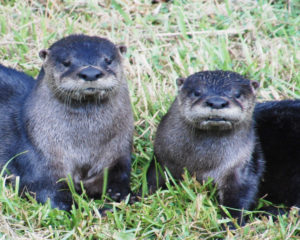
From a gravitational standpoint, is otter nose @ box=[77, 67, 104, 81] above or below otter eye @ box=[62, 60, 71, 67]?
below

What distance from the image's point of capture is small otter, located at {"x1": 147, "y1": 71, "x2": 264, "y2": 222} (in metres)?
3.90

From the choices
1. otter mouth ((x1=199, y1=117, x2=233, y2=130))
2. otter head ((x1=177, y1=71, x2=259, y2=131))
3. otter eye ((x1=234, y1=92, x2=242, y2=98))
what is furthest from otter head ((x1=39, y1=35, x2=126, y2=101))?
otter eye ((x1=234, y1=92, x2=242, y2=98))

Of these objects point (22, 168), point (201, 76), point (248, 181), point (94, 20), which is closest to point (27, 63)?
point (94, 20)

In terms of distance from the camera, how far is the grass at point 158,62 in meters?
3.72

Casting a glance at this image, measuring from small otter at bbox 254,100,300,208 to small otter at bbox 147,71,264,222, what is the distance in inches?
8.3

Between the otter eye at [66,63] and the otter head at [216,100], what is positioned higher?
the otter eye at [66,63]

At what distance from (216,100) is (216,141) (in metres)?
0.40

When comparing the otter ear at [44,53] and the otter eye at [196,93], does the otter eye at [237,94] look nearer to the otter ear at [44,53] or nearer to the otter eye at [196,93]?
the otter eye at [196,93]

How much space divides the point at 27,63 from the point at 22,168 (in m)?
1.49

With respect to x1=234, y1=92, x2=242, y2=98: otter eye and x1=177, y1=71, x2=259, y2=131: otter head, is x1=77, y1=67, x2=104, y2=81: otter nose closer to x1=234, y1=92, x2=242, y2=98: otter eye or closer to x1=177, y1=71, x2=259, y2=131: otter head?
x1=177, y1=71, x2=259, y2=131: otter head

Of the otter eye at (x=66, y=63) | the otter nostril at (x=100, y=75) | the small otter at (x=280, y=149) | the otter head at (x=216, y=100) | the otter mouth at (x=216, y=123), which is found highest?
the otter eye at (x=66, y=63)

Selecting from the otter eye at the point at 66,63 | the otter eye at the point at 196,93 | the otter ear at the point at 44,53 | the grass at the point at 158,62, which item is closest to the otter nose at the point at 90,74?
the otter eye at the point at 66,63

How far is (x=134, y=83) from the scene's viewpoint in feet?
17.1

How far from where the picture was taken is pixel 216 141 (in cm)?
402
